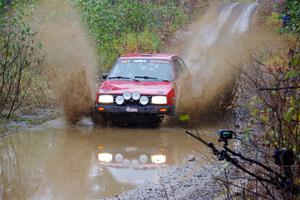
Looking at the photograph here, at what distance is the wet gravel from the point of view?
7.53 meters

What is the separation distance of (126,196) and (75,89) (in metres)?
6.02

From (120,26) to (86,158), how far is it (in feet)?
50.4

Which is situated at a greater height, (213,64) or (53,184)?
(213,64)

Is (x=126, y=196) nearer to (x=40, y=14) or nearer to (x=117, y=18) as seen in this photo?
(x=40, y=14)

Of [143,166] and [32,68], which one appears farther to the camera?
[32,68]

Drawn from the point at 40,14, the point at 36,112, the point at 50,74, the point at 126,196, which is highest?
the point at 40,14

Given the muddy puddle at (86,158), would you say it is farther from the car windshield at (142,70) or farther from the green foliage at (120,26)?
the green foliage at (120,26)

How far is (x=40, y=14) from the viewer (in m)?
20.7

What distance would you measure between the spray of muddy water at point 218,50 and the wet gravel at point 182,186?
1.76 meters

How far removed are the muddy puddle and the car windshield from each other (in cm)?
133

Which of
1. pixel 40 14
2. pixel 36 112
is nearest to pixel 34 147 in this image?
pixel 36 112

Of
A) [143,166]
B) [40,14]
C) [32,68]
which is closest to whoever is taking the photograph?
[143,166]

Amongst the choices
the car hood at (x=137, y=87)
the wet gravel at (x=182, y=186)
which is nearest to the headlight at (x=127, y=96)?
the car hood at (x=137, y=87)

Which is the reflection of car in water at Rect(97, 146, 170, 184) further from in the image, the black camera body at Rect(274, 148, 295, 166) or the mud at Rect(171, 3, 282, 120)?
the black camera body at Rect(274, 148, 295, 166)
